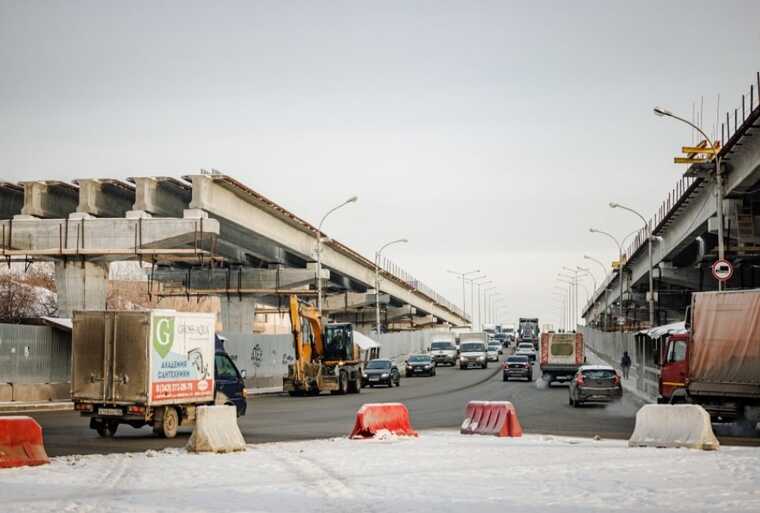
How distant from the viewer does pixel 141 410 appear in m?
21.5

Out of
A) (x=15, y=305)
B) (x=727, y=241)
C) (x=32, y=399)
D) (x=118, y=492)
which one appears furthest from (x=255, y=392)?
(x=15, y=305)

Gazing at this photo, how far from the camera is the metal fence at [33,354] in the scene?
3519cm

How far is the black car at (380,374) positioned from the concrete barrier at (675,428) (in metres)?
35.4

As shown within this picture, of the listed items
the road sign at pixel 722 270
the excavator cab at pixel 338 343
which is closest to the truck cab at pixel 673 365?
the road sign at pixel 722 270

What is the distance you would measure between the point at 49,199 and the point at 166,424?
27.9 meters

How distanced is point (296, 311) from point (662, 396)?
19668 mm

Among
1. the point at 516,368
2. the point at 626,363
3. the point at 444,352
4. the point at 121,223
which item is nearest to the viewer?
the point at 121,223

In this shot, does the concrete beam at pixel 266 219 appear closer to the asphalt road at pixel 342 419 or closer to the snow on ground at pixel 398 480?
the asphalt road at pixel 342 419

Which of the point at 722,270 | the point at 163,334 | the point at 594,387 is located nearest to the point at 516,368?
the point at 594,387

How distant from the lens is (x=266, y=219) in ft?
175

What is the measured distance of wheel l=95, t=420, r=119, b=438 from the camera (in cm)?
2245

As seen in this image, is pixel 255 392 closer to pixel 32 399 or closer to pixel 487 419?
pixel 32 399

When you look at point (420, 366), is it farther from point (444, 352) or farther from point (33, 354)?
point (33, 354)

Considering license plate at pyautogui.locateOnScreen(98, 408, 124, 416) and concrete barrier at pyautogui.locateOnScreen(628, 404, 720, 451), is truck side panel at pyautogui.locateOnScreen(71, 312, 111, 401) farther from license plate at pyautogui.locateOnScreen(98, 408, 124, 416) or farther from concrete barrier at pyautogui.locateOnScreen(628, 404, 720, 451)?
concrete barrier at pyautogui.locateOnScreen(628, 404, 720, 451)
